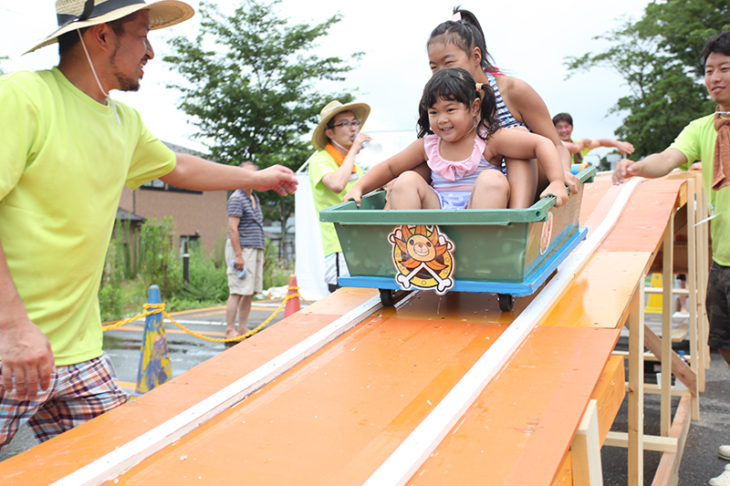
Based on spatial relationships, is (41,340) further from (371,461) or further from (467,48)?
(467,48)

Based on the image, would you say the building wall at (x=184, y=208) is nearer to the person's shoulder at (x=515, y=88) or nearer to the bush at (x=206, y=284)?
the bush at (x=206, y=284)

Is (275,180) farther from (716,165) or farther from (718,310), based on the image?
(718,310)

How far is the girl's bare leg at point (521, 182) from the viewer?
2.90 m

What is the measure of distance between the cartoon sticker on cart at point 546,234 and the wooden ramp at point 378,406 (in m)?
0.25

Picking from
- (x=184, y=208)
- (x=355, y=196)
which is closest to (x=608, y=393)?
(x=355, y=196)

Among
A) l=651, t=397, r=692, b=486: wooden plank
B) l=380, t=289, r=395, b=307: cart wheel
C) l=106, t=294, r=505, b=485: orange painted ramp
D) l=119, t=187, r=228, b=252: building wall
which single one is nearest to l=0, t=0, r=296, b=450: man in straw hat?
l=106, t=294, r=505, b=485: orange painted ramp

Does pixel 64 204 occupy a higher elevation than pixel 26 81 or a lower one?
lower

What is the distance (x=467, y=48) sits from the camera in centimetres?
339

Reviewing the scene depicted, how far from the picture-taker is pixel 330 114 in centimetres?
486

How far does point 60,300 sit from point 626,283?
2.29 metres

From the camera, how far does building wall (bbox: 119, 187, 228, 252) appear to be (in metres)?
23.9

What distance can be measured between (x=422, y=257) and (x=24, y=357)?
147 centimetres

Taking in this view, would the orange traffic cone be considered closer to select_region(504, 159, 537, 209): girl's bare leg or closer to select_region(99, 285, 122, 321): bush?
select_region(504, 159, 537, 209): girl's bare leg

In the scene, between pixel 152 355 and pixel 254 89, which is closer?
pixel 152 355
